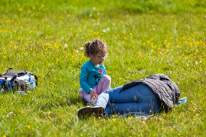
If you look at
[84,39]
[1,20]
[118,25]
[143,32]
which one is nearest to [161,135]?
[84,39]

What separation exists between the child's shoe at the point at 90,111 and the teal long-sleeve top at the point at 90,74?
780 millimetres

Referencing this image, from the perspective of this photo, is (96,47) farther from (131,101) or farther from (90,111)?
(90,111)

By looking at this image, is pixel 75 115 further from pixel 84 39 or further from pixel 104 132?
pixel 84 39

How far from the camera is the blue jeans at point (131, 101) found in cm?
462

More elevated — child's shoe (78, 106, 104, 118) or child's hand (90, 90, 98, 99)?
child's hand (90, 90, 98, 99)

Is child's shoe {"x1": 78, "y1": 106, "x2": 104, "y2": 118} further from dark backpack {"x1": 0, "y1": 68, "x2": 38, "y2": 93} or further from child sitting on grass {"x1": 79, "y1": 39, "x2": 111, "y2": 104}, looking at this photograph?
dark backpack {"x1": 0, "y1": 68, "x2": 38, "y2": 93}

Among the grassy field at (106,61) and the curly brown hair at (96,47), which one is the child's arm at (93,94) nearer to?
the grassy field at (106,61)

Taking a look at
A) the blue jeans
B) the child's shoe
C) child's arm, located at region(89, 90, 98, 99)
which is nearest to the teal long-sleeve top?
child's arm, located at region(89, 90, 98, 99)

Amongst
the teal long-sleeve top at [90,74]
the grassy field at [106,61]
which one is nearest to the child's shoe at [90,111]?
the grassy field at [106,61]

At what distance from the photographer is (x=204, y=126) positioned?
415 centimetres

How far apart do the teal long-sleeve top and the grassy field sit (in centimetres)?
31

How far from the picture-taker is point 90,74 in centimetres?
527

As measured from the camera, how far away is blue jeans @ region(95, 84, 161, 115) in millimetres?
4617

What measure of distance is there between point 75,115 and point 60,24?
18.9 ft
